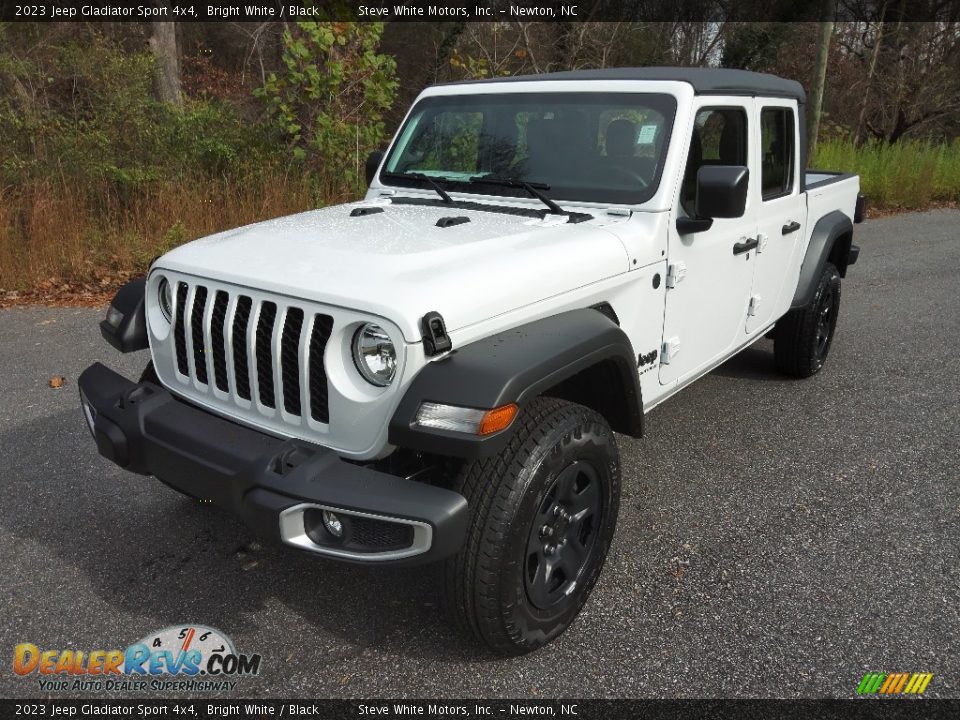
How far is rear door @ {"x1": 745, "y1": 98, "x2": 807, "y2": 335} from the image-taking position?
12.8 ft

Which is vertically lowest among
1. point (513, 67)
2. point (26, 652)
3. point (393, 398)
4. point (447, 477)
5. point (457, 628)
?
point (26, 652)

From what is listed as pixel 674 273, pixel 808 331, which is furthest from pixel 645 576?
pixel 808 331

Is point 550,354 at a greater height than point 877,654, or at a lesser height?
greater

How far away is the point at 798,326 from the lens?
190 inches

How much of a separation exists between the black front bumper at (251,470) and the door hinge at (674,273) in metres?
1.54

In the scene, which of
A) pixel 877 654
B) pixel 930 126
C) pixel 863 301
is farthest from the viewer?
pixel 930 126

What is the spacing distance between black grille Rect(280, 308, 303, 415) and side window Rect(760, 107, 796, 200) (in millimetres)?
2580

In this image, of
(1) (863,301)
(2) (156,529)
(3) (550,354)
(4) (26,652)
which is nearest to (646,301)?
A: (3) (550,354)

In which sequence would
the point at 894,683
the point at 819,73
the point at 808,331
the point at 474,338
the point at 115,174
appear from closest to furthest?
the point at 474,338 < the point at 894,683 < the point at 808,331 < the point at 115,174 < the point at 819,73

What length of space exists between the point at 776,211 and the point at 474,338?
96.1 inches

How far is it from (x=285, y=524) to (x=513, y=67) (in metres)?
14.3

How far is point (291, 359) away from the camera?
2.38m

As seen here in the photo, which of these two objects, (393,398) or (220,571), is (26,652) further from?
(393,398)

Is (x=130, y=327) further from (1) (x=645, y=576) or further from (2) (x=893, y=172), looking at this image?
(2) (x=893, y=172)
